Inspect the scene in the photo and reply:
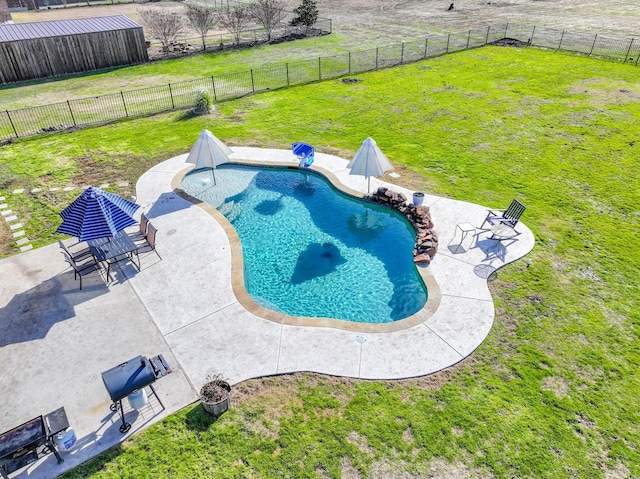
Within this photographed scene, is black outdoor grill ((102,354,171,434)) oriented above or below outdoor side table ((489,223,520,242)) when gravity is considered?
above

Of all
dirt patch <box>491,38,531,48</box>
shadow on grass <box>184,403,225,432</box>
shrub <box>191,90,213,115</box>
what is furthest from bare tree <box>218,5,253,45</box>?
shadow on grass <box>184,403,225,432</box>

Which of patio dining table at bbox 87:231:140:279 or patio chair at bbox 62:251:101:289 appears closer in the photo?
patio chair at bbox 62:251:101:289

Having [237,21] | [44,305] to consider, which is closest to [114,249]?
[44,305]

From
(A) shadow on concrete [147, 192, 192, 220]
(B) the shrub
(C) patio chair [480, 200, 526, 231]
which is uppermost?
(B) the shrub

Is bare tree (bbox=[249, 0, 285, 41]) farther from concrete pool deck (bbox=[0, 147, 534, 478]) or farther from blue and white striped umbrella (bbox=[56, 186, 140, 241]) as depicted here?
blue and white striped umbrella (bbox=[56, 186, 140, 241])

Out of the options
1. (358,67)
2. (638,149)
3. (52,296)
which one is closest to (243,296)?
(52,296)

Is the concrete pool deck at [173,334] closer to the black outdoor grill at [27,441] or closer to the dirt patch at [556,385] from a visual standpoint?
the black outdoor grill at [27,441]

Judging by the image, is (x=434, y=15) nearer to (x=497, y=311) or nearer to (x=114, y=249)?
(x=497, y=311)

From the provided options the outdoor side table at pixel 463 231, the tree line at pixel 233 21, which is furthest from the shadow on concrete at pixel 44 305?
the tree line at pixel 233 21
